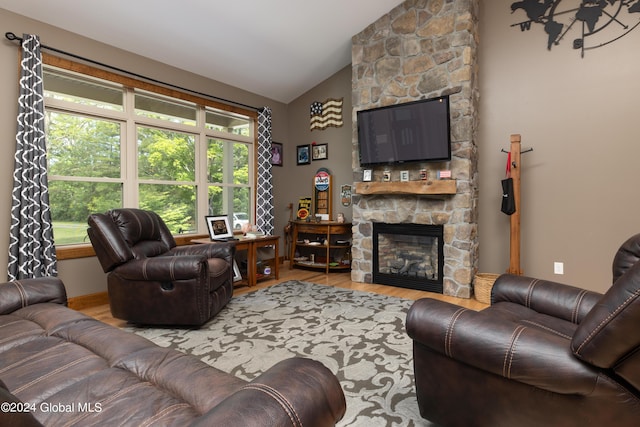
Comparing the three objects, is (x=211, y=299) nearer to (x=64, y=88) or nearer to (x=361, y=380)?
(x=361, y=380)

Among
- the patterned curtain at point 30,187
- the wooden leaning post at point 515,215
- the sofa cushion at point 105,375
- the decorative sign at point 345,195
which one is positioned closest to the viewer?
the sofa cushion at point 105,375

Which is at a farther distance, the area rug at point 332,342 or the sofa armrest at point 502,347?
the area rug at point 332,342


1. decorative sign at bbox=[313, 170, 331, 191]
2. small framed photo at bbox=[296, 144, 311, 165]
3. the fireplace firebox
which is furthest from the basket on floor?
small framed photo at bbox=[296, 144, 311, 165]

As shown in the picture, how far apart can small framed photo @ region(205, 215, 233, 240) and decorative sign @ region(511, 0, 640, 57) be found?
408 centimetres

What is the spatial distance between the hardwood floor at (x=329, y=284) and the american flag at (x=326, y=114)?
229 centimetres

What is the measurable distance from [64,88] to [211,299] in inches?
103

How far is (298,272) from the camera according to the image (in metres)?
5.05

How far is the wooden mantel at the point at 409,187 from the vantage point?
3.76 m

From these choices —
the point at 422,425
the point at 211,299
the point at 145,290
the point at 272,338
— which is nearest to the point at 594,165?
the point at 422,425

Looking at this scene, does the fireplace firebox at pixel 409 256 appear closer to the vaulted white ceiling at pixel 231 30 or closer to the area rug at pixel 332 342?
the area rug at pixel 332 342

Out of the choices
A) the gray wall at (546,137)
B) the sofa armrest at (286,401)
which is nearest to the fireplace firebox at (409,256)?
the gray wall at (546,137)

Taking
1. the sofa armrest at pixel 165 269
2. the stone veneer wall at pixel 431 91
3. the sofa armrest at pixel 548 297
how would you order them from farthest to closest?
the stone veneer wall at pixel 431 91 < the sofa armrest at pixel 165 269 < the sofa armrest at pixel 548 297

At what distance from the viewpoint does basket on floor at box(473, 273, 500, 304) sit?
354 centimetres

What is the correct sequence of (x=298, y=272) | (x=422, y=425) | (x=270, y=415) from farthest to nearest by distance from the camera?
(x=298, y=272) → (x=422, y=425) → (x=270, y=415)
